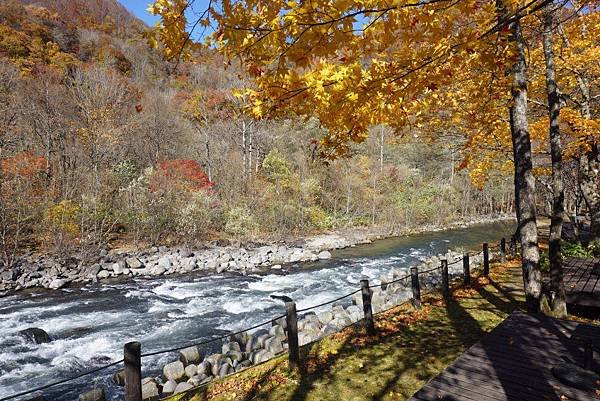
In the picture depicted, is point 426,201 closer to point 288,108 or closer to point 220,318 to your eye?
point 220,318

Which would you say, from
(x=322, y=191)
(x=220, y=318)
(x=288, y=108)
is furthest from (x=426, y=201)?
(x=288, y=108)

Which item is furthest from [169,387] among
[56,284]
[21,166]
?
[21,166]

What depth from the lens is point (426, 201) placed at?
30.9 metres

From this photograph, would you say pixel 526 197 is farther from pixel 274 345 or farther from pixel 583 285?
pixel 274 345

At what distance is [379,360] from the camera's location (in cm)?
545

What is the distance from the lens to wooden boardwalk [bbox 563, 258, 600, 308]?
6375mm

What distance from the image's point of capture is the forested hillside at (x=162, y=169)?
16406 mm

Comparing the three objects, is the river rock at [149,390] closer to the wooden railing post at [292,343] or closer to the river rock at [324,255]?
the wooden railing post at [292,343]

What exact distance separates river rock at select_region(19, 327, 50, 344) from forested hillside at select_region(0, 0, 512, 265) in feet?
23.1

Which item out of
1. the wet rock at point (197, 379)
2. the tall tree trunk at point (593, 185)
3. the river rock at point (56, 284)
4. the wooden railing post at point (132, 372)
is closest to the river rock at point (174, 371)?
the wet rock at point (197, 379)

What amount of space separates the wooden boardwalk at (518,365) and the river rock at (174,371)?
4.73 m

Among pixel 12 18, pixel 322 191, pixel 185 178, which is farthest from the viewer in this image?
pixel 12 18

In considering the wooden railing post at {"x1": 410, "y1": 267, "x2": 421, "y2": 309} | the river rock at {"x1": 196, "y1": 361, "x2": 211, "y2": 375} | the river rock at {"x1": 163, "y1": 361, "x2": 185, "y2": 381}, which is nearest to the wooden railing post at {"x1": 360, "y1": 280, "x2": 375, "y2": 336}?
the wooden railing post at {"x1": 410, "y1": 267, "x2": 421, "y2": 309}

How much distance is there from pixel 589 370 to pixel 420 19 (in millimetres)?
3554
